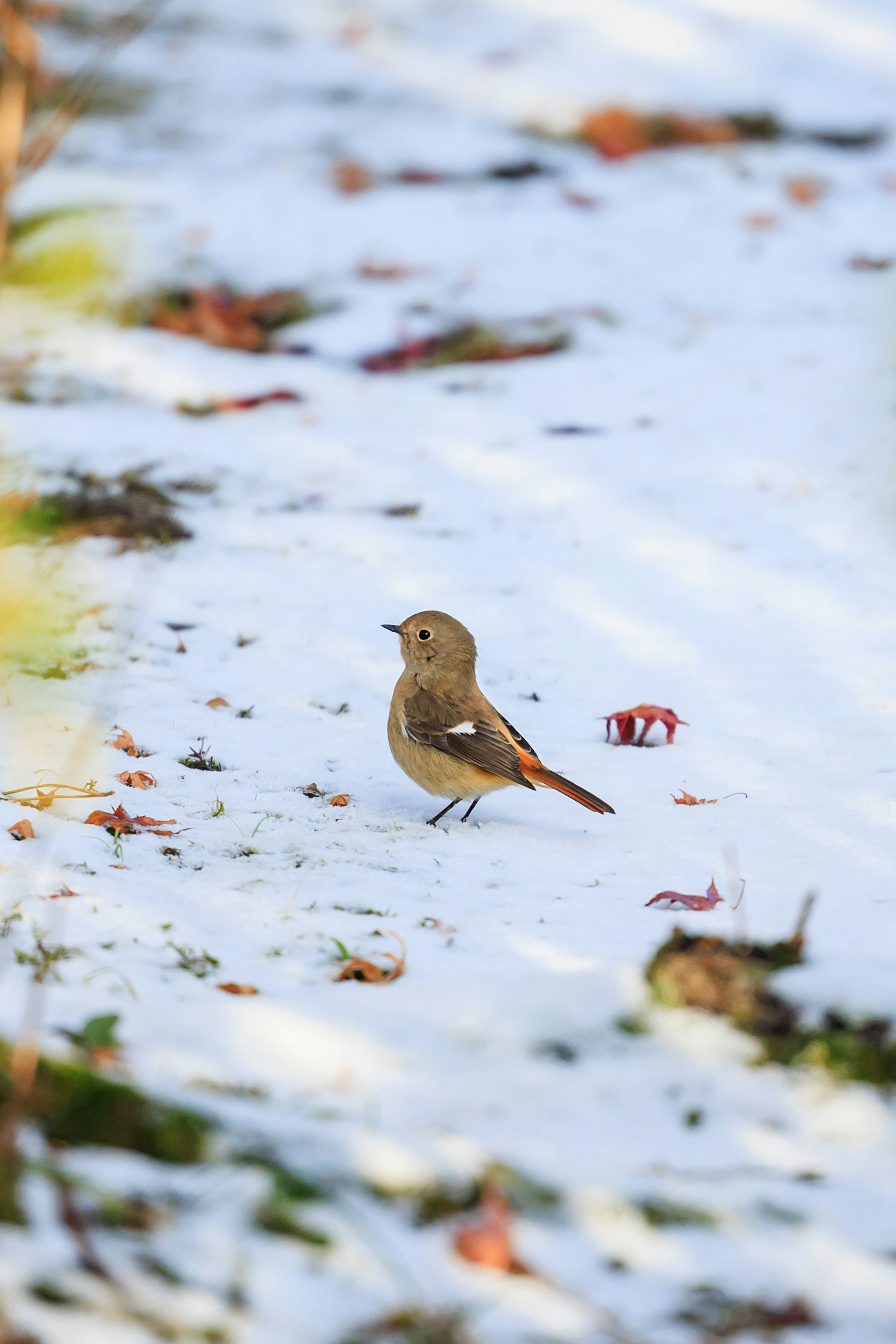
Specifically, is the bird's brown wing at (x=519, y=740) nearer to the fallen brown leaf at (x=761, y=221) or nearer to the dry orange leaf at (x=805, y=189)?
the fallen brown leaf at (x=761, y=221)

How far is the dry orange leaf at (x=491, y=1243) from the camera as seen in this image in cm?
247

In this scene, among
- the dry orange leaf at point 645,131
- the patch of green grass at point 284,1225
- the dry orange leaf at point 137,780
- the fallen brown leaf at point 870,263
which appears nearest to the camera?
the patch of green grass at point 284,1225

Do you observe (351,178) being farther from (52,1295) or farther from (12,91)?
(52,1295)

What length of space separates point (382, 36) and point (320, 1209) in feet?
54.9

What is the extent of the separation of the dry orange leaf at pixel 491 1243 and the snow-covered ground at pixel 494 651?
0.03m

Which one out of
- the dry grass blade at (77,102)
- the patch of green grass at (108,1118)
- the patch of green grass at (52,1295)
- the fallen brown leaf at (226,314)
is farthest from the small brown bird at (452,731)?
the fallen brown leaf at (226,314)

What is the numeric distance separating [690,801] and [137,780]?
227 centimetres

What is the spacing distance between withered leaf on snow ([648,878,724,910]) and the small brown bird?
77cm

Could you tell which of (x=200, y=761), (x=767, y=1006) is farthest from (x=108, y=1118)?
(x=200, y=761)

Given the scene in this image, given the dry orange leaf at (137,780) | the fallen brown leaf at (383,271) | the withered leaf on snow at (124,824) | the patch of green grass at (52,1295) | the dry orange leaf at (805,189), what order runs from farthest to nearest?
the dry orange leaf at (805,189) → the fallen brown leaf at (383,271) → the dry orange leaf at (137,780) → the withered leaf on snow at (124,824) → the patch of green grass at (52,1295)

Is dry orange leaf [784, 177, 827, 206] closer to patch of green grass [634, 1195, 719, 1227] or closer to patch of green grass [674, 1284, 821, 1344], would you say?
patch of green grass [634, 1195, 719, 1227]

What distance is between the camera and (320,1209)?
2527mm

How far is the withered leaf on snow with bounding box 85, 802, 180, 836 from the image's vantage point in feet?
14.7

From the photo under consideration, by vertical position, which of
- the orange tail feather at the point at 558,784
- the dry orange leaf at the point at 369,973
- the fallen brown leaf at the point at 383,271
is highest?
the fallen brown leaf at the point at 383,271
